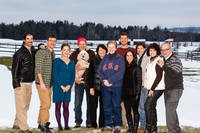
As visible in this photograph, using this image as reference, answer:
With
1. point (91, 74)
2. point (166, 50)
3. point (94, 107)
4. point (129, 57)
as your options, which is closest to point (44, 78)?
point (91, 74)

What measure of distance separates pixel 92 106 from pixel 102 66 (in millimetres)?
1041

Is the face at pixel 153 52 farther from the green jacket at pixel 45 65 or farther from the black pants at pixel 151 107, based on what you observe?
the green jacket at pixel 45 65

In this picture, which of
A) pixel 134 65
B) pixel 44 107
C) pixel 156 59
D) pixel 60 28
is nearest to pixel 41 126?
pixel 44 107

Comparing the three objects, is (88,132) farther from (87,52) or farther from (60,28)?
(60,28)

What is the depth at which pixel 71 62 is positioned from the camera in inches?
203

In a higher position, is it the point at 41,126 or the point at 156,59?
the point at 156,59

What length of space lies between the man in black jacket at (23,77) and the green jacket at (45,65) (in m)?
0.15

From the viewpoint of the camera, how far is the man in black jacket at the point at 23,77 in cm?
476

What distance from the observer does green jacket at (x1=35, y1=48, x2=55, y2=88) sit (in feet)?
15.8

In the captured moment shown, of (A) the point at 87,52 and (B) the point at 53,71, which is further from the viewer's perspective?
(A) the point at 87,52

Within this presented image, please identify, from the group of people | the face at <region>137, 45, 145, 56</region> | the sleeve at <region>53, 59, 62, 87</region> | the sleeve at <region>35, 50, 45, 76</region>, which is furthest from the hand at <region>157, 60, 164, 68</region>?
the sleeve at <region>35, 50, 45, 76</region>

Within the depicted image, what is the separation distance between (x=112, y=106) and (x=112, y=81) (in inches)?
23.7

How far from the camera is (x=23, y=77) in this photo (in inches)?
189

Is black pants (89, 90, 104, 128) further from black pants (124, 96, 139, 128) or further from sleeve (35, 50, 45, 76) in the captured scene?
sleeve (35, 50, 45, 76)
